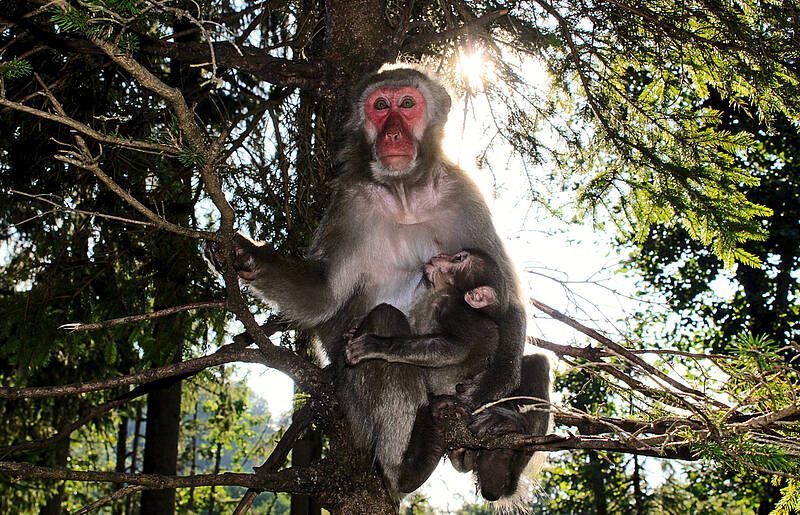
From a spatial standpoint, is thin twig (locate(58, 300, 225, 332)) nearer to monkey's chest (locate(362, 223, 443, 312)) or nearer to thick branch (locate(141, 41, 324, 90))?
monkey's chest (locate(362, 223, 443, 312))

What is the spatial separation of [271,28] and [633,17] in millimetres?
3746

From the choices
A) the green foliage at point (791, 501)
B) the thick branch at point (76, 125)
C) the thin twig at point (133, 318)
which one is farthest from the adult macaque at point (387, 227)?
the thick branch at point (76, 125)

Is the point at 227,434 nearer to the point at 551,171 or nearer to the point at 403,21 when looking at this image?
the point at 551,171

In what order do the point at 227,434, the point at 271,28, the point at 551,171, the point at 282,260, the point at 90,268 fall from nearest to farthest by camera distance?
1. the point at 282,260
2. the point at 90,268
3. the point at 551,171
4. the point at 271,28
5. the point at 227,434

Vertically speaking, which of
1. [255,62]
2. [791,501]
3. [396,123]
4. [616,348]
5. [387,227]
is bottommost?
[791,501]

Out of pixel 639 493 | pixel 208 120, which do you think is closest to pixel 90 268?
pixel 208 120

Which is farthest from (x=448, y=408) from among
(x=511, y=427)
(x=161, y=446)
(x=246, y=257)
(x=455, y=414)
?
(x=161, y=446)

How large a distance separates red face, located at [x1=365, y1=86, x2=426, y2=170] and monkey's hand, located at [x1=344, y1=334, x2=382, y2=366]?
1086 millimetres

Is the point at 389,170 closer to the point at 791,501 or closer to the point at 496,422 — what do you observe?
the point at 496,422

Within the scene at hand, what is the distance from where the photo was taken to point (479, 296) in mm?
3654

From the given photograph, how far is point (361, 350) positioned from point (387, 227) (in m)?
1.05

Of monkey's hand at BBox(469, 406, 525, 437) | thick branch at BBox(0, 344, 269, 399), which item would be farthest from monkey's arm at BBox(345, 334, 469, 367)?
thick branch at BBox(0, 344, 269, 399)

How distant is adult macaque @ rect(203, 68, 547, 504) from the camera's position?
12.4ft

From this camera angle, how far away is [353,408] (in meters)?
3.42
